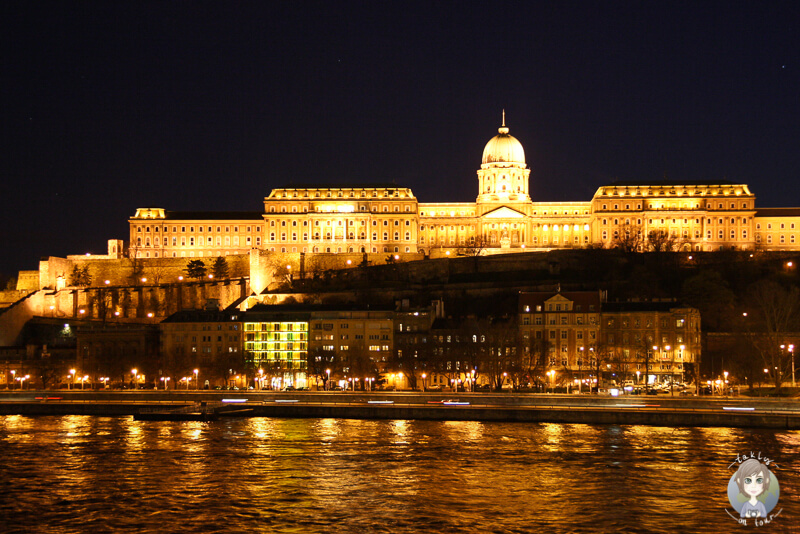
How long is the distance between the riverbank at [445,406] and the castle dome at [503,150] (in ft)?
250

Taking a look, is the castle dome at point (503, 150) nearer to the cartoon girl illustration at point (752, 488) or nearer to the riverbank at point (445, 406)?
the riverbank at point (445, 406)

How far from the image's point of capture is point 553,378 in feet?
209

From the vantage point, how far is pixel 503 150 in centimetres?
13150

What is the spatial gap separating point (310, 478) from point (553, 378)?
2972 centimetres

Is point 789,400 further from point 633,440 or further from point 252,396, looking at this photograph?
point 252,396

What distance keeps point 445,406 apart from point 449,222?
69.5 meters

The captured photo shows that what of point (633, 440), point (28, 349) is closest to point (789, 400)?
point (633, 440)

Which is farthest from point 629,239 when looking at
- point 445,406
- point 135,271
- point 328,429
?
point 328,429

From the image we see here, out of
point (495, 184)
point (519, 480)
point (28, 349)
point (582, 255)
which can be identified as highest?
point (495, 184)

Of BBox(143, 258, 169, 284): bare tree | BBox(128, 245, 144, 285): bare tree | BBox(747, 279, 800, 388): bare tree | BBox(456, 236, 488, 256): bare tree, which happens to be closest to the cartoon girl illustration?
BBox(747, 279, 800, 388): bare tree

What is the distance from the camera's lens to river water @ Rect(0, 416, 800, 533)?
101ft

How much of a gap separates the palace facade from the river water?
230 feet

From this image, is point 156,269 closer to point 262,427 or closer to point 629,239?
point 629,239

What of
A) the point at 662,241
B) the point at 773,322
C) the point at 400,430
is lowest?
the point at 400,430
